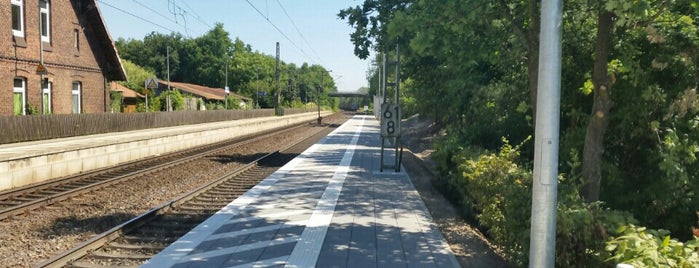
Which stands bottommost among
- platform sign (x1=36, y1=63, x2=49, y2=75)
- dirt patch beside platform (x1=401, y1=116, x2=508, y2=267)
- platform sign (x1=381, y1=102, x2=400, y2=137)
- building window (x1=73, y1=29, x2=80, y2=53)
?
dirt patch beside platform (x1=401, y1=116, x2=508, y2=267)

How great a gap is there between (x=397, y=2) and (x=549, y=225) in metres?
10.7

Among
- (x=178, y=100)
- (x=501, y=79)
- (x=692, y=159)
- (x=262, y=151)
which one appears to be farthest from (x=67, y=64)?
(x=692, y=159)

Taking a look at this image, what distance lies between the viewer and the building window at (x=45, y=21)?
25.0 m

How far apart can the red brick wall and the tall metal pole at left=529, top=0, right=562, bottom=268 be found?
23097 mm

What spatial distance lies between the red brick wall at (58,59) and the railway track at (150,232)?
572 inches

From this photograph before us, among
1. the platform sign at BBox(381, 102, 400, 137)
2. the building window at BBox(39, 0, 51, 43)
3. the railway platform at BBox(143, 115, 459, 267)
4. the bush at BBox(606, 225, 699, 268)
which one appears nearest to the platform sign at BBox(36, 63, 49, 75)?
the building window at BBox(39, 0, 51, 43)

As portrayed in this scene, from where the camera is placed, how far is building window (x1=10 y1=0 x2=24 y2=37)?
22.6m

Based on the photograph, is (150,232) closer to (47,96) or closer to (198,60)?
(47,96)

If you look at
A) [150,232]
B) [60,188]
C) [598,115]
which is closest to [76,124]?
[60,188]

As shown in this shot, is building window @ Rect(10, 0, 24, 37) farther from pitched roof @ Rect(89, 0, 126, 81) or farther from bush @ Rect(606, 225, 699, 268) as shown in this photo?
bush @ Rect(606, 225, 699, 268)

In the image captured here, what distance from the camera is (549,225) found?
4.23 m

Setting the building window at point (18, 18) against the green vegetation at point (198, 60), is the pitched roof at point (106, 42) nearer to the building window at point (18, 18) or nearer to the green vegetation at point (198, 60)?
the building window at point (18, 18)

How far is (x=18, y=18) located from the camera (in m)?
22.9

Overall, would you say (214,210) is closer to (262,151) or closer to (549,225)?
(549,225)
